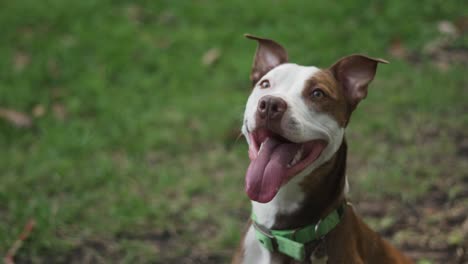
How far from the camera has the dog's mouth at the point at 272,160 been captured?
2492 millimetres

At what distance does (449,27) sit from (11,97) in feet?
15.7

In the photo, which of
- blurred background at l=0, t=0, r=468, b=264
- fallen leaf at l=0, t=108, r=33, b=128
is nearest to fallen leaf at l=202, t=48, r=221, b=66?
blurred background at l=0, t=0, r=468, b=264

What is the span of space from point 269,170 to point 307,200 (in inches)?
11.5

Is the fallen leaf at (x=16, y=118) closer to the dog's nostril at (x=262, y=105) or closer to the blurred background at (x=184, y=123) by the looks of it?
the blurred background at (x=184, y=123)

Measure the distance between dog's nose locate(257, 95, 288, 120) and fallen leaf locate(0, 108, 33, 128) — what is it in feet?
11.6

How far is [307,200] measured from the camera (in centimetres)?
268

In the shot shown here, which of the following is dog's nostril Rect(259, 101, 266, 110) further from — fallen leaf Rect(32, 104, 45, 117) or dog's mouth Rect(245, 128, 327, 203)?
fallen leaf Rect(32, 104, 45, 117)

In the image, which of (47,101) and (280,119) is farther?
(47,101)

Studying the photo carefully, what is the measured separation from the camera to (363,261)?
270cm

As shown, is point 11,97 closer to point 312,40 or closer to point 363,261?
point 312,40

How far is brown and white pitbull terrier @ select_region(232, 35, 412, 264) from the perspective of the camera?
2.50 m

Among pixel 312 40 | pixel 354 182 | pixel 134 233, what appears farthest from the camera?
pixel 312 40

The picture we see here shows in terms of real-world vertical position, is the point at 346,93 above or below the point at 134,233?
above

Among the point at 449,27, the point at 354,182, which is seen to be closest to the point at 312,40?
the point at 449,27
